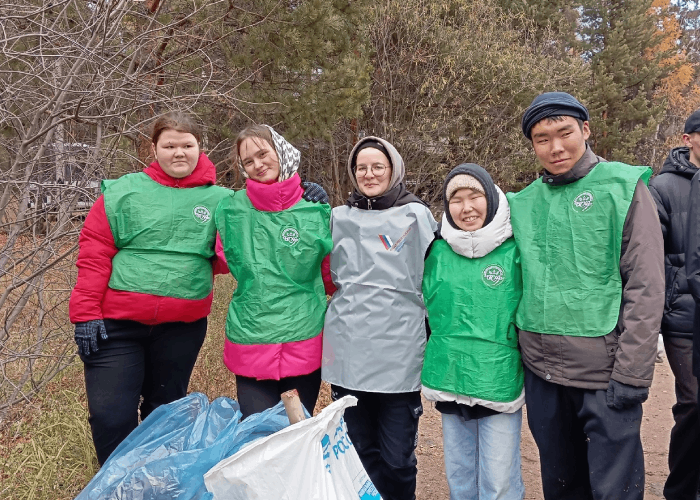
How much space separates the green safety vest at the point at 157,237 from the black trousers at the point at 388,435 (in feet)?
2.97

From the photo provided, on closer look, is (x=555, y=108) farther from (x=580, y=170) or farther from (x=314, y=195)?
(x=314, y=195)

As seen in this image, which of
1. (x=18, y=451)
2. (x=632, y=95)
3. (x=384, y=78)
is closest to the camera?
(x=18, y=451)

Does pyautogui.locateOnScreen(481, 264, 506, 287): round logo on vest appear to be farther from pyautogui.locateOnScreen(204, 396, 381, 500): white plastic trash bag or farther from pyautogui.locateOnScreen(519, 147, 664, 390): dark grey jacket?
pyautogui.locateOnScreen(204, 396, 381, 500): white plastic trash bag

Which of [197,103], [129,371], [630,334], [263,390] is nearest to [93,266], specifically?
[129,371]

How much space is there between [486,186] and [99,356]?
6.25 feet

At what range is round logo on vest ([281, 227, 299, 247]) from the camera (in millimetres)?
2516

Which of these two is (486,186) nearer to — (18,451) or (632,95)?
(18,451)

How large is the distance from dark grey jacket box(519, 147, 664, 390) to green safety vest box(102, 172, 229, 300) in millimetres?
1590

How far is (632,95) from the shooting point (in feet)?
69.8

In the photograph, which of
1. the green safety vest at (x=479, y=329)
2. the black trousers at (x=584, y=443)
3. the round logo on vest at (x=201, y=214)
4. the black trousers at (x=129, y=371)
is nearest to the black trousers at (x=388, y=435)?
the green safety vest at (x=479, y=329)

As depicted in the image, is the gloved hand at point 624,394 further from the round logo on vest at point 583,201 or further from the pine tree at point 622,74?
the pine tree at point 622,74

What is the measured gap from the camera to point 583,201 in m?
2.15

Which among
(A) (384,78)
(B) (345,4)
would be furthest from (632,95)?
(B) (345,4)

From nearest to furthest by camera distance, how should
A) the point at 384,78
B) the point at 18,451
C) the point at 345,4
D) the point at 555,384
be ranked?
the point at 555,384 < the point at 18,451 < the point at 345,4 < the point at 384,78
